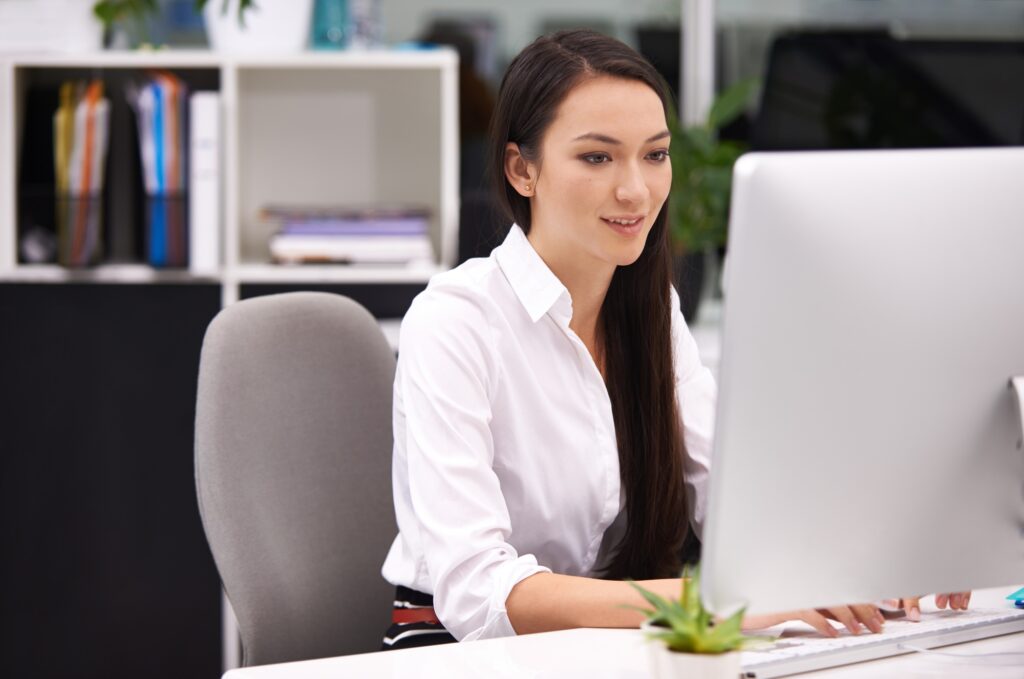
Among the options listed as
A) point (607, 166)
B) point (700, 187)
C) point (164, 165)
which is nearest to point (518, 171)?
point (607, 166)

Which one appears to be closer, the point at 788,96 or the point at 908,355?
the point at 908,355

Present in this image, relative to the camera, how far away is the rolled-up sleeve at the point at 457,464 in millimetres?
1252

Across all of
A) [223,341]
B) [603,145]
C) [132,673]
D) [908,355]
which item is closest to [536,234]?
[603,145]

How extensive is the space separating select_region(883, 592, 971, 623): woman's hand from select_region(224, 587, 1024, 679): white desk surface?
0.23 feet

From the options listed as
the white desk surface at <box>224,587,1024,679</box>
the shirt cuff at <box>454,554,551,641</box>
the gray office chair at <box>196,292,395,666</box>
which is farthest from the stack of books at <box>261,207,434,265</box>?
the white desk surface at <box>224,587,1024,679</box>

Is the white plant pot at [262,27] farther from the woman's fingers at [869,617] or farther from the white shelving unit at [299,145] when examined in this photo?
the woman's fingers at [869,617]

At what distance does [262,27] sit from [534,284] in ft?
4.60

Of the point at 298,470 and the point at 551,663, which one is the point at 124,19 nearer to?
the point at 298,470

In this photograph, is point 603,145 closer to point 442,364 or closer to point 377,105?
point 442,364

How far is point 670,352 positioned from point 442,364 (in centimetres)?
37

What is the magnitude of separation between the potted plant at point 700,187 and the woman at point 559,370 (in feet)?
4.53

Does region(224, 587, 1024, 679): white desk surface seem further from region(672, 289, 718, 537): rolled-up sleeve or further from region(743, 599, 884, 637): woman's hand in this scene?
region(672, 289, 718, 537): rolled-up sleeve

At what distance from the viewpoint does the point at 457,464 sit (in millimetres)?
1289

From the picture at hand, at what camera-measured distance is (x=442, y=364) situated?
4.45ft
